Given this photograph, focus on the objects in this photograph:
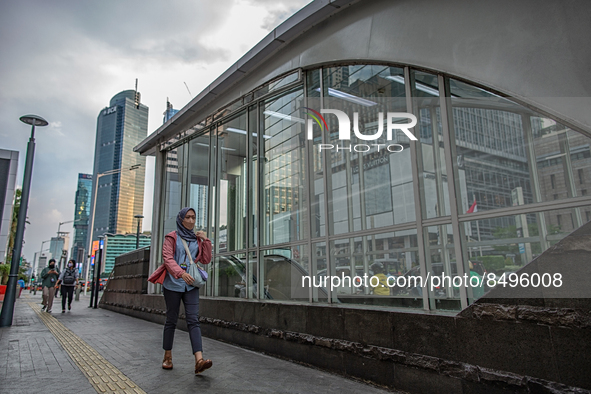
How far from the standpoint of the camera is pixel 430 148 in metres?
4.75

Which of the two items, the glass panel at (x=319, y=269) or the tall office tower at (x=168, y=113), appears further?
the tall office tower at (x=168, y=113)

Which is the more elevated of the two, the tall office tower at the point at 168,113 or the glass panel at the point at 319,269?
the tall office tower at the point at 168,113

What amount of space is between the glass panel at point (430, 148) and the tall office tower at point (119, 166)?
121m

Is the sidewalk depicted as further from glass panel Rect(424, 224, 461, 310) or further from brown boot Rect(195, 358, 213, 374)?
glass panel Rect(424, 224, 461, 310)

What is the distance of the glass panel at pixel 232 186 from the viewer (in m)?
8.19

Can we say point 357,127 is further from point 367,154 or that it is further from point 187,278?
→ point 187,278

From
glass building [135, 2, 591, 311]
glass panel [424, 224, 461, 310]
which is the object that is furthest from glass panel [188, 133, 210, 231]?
glass panel [424, 224, 461, 310]

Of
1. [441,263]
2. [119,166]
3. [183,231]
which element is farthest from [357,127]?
[119,166]

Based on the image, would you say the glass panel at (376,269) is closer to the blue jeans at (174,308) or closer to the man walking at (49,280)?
the blue jeans at (174,308)

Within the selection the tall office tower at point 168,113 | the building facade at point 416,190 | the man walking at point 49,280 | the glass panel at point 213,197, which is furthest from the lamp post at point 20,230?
the building facade at point 416,190

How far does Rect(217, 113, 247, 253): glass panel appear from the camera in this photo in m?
8.19

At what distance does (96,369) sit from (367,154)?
4423mm

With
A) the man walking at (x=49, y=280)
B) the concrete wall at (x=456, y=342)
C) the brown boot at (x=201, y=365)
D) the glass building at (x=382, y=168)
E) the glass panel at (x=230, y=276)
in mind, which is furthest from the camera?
the man walking at (x=49, y=280)

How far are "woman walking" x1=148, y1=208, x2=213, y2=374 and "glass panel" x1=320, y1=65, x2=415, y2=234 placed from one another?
1991mm
